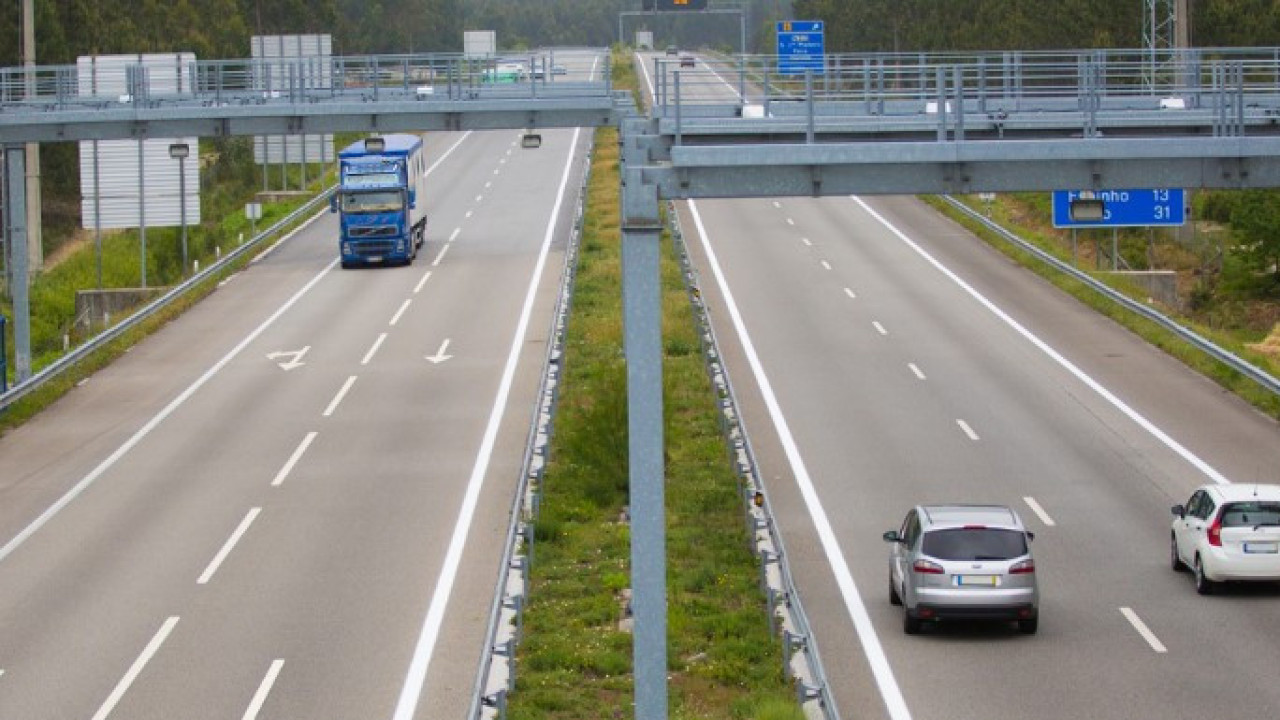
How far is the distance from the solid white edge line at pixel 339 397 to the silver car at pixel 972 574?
57.3 feet

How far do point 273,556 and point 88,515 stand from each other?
4.52 metres

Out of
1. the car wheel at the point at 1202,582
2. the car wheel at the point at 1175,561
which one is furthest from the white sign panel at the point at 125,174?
the car wheel at the point at 1202,582

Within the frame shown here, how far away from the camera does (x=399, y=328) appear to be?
159ft

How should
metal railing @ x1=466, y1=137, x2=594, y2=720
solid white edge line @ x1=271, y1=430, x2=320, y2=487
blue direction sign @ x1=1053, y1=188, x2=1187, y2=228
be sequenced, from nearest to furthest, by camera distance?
metal railing @ x1=466, y1=137, x2=594, y2=720 → solid white edge line @ x1=271, y1=430, x2=320, y2=487 → blue direction sign @ x1=1053, y1=188, x2=1187, y2=228

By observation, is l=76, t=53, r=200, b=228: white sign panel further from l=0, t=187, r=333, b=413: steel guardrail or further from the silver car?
the silver car

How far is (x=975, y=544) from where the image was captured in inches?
916

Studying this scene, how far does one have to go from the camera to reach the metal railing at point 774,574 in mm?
19328

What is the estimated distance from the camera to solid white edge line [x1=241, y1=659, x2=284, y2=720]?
2095 centimetres

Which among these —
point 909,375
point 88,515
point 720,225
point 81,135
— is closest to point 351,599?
point 88,515

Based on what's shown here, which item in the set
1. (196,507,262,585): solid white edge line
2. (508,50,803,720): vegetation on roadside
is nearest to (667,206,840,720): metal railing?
(508,50,803,720): vegetation on roadside

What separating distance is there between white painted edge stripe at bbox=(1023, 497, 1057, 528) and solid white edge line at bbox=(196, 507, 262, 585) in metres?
11.5

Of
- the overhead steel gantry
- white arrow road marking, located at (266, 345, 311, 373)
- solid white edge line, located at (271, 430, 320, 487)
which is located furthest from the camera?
white arrow road marking, located at (266, 345, 311, 373)

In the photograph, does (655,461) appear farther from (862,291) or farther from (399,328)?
(862,291)

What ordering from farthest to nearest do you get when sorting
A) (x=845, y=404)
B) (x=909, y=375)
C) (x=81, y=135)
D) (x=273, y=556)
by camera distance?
(x=81, y=135) < (x=909, y=375) < (x=845, y=404) < (x=273, y=556)
